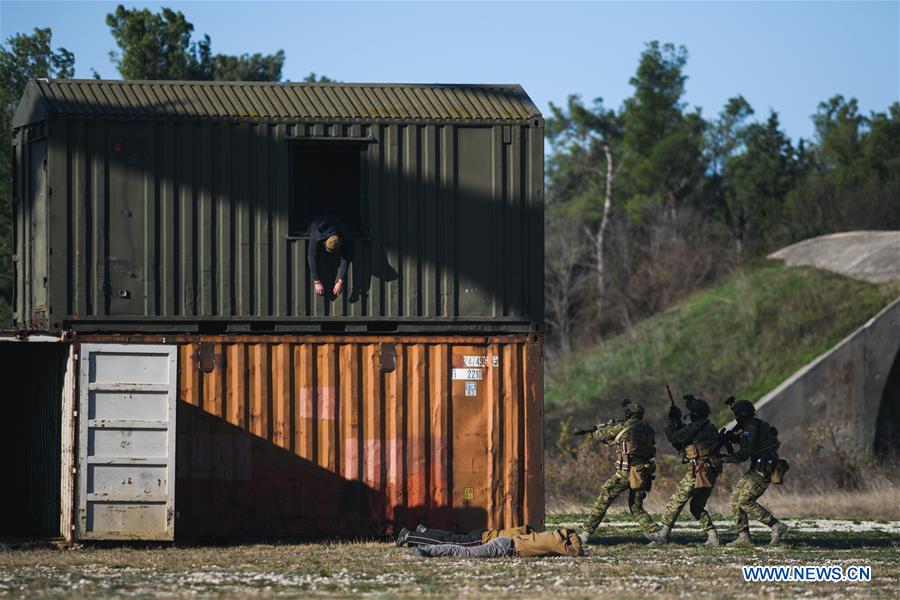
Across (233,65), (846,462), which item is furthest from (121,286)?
(233,65)

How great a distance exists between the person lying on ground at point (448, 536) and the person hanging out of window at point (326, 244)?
286 centimetres

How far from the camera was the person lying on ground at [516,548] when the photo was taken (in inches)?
504

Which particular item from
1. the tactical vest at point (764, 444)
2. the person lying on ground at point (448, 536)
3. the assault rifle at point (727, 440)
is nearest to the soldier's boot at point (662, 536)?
the assault rifle at point (727, 440)

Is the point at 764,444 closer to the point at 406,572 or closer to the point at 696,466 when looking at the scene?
the point at 696,466

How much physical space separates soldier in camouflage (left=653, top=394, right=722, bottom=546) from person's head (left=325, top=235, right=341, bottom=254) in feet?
14.1

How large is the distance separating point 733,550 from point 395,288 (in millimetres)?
4712

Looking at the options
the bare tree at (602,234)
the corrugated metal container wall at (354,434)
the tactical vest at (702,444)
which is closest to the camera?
the corrugated metal container wall at (354,434)

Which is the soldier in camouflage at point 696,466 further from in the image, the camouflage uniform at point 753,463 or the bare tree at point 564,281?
the bare tree at point 564,281

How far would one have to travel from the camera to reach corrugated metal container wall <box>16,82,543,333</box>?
1440 cm

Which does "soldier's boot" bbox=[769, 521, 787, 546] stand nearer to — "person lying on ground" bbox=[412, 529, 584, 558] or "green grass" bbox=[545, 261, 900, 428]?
"person lying on ground" bbox=[412, 529, 584, 558]

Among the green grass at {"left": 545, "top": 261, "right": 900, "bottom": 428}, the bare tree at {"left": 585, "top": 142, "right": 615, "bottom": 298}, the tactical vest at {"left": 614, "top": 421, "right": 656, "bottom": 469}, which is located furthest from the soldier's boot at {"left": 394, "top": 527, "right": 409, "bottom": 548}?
the bare tree at {"left": 585, "top": 142, "right": 615, "bottom": 298}

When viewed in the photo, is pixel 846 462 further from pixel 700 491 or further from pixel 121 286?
pixel 121 286

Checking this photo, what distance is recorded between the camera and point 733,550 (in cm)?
1395

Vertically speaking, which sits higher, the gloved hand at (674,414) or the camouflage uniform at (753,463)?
the gloved hand at (674,414)
